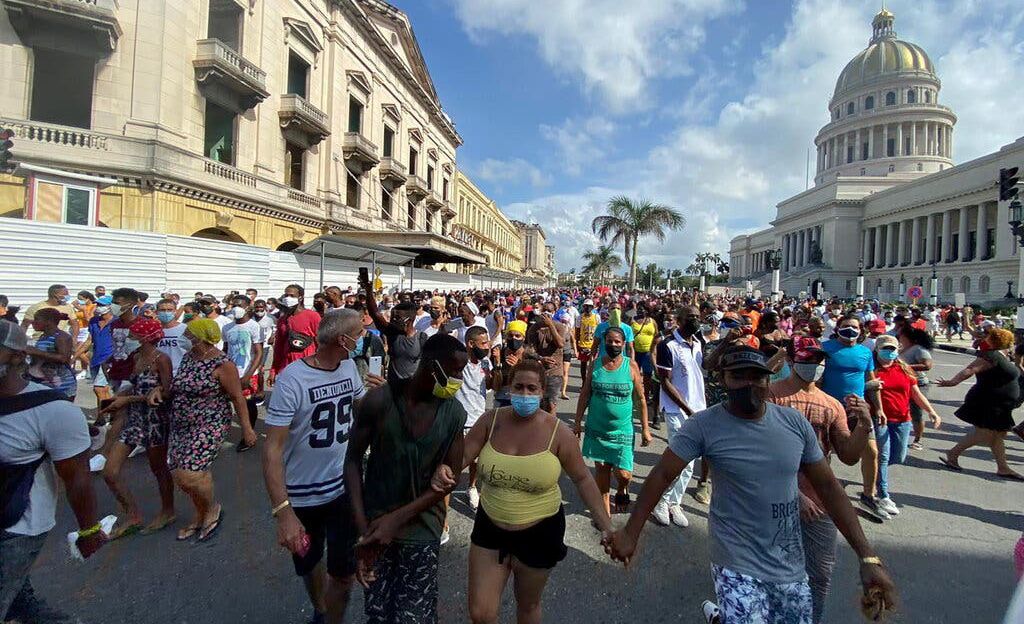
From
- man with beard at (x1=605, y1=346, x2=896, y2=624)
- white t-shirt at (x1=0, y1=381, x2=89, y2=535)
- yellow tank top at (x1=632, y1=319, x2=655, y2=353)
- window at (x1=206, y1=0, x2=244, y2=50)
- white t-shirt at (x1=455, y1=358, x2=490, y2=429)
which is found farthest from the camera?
window at (x1=206, y1=0, x2=244, y2=50)

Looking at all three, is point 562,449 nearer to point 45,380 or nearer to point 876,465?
point 876,465

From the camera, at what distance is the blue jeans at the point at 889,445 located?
4.39 metres

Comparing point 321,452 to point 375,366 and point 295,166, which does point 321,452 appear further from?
point 295,166

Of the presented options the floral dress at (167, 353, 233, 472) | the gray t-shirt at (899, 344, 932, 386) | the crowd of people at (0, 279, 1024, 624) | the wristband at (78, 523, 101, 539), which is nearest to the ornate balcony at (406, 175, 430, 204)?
the gray t-shirt at (899, 344, 932, 386)

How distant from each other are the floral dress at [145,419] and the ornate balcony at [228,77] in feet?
53.7

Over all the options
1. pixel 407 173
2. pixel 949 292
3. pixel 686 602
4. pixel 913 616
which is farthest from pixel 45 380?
pixel 949 292

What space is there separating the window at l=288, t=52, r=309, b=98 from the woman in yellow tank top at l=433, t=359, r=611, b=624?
24052 mm

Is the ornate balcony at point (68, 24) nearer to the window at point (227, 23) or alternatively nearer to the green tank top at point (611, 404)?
the window at point (227, 23)

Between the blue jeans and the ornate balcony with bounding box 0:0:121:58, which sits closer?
the blue jeans

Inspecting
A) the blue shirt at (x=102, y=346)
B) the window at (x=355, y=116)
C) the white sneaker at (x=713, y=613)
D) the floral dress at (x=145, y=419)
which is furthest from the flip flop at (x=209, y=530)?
the window at (x=355, y=116)

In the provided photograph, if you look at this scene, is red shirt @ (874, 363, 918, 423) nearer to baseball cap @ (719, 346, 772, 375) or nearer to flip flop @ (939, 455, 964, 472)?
flip flop @ (939, 455, 964, 472)

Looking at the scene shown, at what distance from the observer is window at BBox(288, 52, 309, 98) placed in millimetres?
21594

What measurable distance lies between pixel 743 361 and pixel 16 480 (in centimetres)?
325

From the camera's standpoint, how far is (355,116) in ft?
89.1
